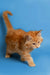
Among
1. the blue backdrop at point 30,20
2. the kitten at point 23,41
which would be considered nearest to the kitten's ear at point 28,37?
the kitten at point 23,41

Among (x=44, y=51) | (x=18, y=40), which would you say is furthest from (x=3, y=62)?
(x=44, y=51)

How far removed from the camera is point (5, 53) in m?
1.68

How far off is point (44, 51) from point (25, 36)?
0.47 metres

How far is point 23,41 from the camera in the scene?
1.39 metres

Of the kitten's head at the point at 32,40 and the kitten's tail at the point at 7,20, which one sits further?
the kitten's tail at the point at 7,20

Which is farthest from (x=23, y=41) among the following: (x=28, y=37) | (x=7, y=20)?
(x=7, y=20)

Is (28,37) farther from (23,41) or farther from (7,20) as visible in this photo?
(7,20)

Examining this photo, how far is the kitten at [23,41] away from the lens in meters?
1.34

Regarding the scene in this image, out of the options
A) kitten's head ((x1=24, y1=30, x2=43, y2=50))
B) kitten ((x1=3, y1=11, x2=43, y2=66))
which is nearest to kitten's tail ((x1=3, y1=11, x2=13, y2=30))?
kitten ((x1=3, y1=11, x2=43, y2=66))

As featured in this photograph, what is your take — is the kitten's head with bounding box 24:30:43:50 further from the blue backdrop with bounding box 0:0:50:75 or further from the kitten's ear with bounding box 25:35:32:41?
the blue backdrop with bounding box 0:0:50:75

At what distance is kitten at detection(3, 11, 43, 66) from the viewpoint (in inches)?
52.8

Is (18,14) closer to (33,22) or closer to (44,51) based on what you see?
(33,22)

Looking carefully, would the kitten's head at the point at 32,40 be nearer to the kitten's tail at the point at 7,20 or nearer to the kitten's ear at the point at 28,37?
the kitten's ear at the point at 28,37

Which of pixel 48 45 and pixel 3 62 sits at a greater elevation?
pixel 48 45
